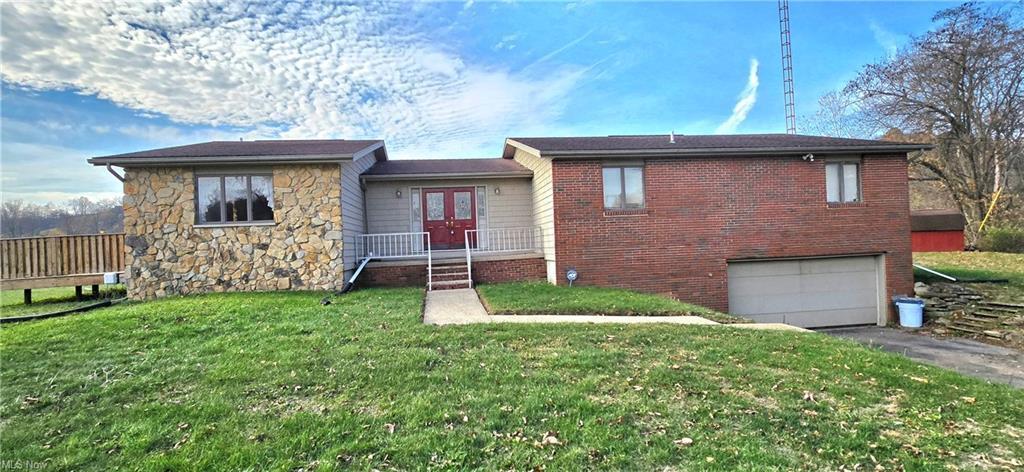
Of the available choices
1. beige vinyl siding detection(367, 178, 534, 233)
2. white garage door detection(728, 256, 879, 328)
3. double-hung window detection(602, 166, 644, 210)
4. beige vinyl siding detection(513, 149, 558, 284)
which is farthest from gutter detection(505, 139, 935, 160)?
white garage door detection(728, 256, 879, 328)

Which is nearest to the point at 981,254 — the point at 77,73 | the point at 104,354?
the point at 104,354

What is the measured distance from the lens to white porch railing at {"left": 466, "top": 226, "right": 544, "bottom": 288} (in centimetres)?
1177

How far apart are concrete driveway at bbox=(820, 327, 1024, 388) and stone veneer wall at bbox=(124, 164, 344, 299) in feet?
33.0

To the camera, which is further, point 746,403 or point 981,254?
point 981,254

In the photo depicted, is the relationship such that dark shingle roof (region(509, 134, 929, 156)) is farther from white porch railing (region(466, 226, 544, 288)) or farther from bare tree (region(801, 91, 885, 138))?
bare tree (region(801, 91, 885, 138))

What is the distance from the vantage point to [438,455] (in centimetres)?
271

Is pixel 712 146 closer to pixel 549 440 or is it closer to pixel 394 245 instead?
pixel 394 245

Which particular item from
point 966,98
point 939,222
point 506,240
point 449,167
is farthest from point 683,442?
point 966,98

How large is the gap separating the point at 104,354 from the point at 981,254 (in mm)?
24451

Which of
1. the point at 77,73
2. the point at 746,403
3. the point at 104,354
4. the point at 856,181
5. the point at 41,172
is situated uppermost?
the point at 77,73

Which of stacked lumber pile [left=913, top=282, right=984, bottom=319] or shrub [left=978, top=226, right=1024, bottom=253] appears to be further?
shrub [left=978, top=226, right=1024, bottom=253]

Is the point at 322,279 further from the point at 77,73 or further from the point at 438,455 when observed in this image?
the point at 438,455

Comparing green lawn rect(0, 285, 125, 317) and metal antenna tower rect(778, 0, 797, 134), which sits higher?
metal antenna tower rect(778, 0, 797, 134)

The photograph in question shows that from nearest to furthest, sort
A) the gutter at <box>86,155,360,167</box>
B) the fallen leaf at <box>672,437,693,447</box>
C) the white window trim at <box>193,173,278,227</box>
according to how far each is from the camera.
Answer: the fallen leaf at <box>672,437,693,447</box>, the gutter at <box>86,155,360,167</box>, the white window trim at <box>193,173,278,227</box>
